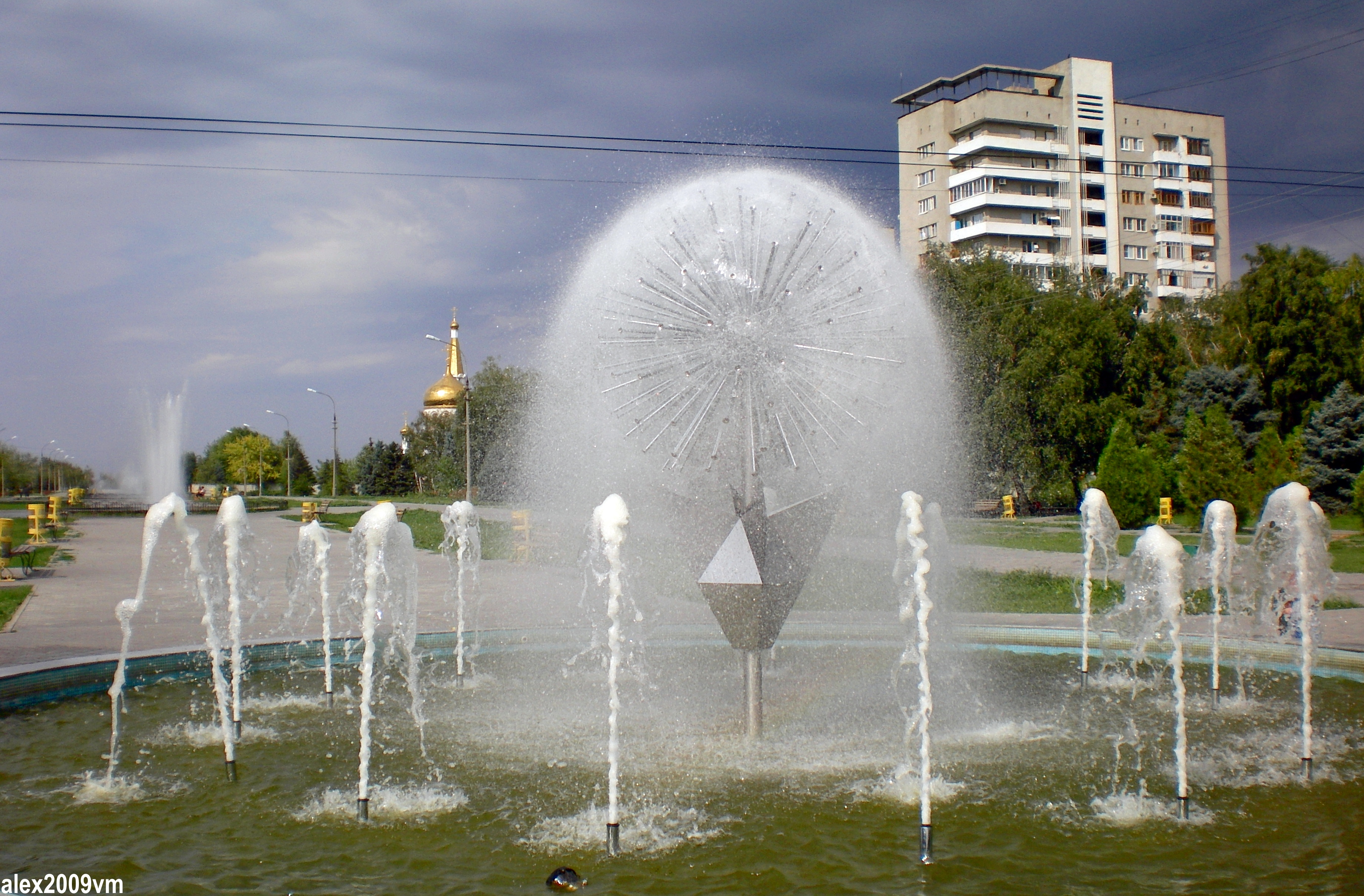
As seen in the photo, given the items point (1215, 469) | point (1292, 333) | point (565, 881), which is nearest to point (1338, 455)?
point (1292, 333)

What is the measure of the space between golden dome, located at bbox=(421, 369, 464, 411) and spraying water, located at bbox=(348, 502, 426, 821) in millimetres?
62469

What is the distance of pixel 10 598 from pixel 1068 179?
62050mm

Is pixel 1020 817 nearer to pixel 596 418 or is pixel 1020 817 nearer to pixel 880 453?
pixel 596 418

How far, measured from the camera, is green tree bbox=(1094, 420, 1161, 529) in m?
27.1

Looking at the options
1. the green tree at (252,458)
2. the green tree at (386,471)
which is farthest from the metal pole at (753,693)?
the green tree at (252,458)

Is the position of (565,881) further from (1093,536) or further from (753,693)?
(1093,536)

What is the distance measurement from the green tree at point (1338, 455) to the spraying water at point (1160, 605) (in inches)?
1053

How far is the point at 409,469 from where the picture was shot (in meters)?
65.9

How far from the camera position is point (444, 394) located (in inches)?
2692

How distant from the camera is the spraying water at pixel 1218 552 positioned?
728 cm

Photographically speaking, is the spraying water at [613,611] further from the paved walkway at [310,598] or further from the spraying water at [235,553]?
the spraying water at [235,553]

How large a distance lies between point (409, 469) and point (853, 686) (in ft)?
202

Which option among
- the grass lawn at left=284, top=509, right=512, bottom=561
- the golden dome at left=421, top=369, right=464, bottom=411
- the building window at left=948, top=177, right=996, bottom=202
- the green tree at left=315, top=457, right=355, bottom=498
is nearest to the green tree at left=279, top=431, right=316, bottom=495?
the green tree at left=315, top=457, right=355, bottom=498

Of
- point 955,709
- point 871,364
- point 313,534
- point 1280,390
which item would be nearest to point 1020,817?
point 955,709
